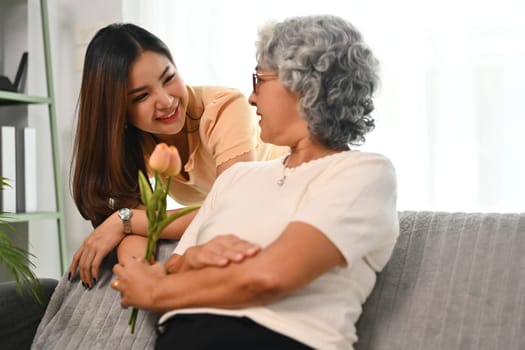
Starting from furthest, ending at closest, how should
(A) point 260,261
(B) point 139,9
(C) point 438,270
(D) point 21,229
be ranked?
(D) point 21,229
(B) point 139,9
(C) point 438,270
(A) point 260,261

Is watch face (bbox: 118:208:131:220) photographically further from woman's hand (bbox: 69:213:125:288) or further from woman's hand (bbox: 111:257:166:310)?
woman's hand (bbox: 111:257:166:310)

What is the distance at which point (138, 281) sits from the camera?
4.92 ft

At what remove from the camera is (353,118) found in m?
1.53

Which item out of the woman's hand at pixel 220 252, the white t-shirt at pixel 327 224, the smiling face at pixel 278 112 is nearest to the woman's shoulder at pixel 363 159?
the white t-shirt at pixel 327 224

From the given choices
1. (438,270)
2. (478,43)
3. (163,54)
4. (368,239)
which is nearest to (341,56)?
(368,239)

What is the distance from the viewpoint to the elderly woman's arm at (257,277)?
4.25 feet

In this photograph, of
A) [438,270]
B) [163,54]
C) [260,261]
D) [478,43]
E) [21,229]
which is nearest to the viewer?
[260,261]

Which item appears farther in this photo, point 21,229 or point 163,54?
point 21,229

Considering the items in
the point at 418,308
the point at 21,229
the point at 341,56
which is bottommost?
the point at 21,229

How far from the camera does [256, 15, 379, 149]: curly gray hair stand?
4.90 ft

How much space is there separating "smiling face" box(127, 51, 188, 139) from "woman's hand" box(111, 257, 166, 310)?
1.76ft

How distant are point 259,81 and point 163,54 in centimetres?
55

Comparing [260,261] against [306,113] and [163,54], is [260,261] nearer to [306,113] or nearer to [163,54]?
[306,113]

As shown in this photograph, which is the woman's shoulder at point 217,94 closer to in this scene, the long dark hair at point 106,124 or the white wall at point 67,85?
the long dark hair at point 106,124
